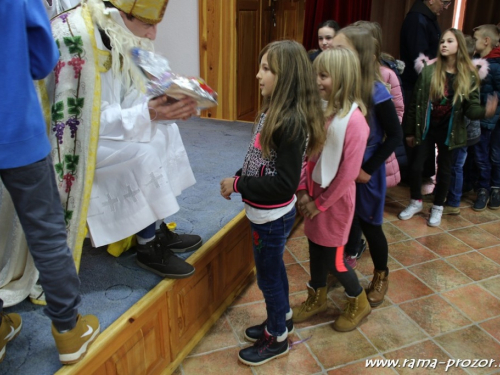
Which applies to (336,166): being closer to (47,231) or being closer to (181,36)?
(47,231)

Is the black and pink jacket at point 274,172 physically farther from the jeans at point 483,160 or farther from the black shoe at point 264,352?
the jeans at point 483,160

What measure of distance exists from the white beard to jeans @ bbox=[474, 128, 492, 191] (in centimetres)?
244

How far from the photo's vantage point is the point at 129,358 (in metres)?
1.38

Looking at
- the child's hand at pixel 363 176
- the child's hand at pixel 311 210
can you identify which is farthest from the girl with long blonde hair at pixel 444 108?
the child's hand at pixel 311 210

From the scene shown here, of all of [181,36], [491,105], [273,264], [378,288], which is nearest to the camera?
[273,264]

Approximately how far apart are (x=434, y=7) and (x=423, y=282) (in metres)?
1.86

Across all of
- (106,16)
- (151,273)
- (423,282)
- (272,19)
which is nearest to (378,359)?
(423,282)

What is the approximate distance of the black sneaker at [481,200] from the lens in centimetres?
300

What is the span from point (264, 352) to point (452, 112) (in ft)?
5.72

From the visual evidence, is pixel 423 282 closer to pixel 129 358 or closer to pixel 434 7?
pixel 129 358

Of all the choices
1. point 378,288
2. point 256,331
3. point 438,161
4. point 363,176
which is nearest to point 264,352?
point 256,331

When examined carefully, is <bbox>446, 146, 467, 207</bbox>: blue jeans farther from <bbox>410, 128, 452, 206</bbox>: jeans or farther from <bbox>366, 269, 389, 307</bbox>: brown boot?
<bbox>366, 269, 389, 307</bbox>: brown boot

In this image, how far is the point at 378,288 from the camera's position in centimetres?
200

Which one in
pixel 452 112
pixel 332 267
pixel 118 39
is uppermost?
pixel 118 39
